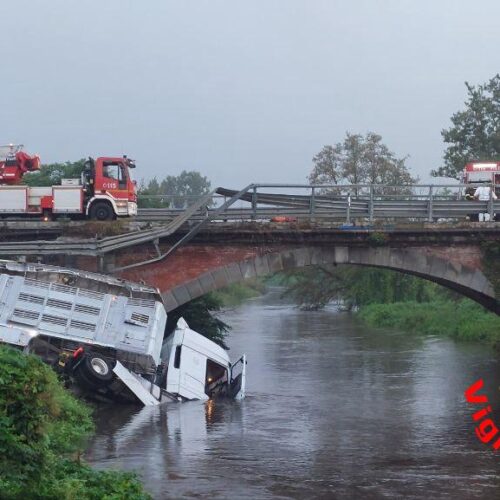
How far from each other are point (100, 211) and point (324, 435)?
12.1 metres

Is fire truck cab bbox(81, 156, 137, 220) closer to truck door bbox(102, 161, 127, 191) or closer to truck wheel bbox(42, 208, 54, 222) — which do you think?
truck door bbox(102, 161, 127, 191)

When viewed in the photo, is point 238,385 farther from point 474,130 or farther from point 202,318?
point 474,130

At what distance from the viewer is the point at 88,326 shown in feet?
90.8

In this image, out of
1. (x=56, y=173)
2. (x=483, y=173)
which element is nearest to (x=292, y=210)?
(x=483, y=173)

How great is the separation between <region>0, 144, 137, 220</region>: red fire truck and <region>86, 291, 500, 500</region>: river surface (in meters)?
7.16

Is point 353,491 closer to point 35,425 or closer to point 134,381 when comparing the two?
point 35,425

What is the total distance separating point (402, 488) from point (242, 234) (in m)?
12.6

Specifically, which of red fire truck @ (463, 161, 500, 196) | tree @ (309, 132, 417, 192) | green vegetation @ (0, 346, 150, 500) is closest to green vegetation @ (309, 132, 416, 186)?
tree @ (309, 132, 417, 192)

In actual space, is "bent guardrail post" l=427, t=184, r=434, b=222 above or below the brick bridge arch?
above

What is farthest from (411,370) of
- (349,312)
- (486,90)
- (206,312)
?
(486,90)

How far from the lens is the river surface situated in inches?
776

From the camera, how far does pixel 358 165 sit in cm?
6775

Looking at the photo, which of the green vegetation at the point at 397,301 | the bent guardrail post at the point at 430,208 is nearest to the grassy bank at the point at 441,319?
the green vegetation at the point at 397,301

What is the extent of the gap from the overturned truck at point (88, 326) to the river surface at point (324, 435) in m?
0.96
